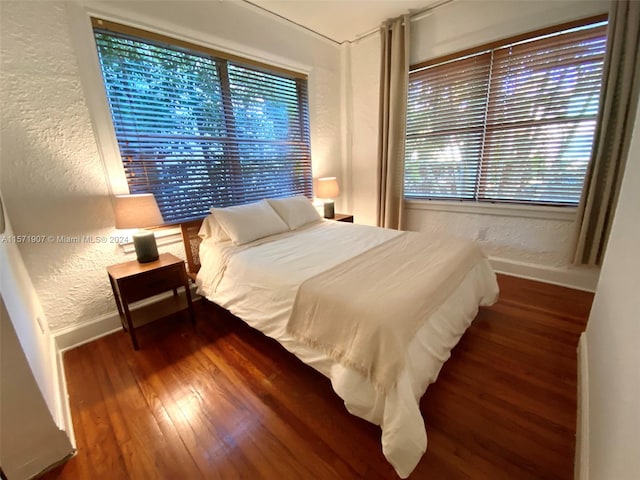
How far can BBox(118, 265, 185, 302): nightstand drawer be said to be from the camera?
1805 mm

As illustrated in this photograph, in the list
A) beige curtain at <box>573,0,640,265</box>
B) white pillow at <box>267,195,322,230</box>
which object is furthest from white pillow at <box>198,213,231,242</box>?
beige curtain at <box>573,0,640,265</box>

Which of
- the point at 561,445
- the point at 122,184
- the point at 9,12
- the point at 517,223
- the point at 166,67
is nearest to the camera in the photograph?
the point at 561,445

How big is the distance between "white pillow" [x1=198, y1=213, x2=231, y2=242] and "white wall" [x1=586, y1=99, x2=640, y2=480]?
227 cm

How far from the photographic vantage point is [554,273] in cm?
261

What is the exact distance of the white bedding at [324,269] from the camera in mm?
1060

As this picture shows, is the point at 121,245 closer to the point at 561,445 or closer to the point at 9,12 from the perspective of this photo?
the point at 9,12

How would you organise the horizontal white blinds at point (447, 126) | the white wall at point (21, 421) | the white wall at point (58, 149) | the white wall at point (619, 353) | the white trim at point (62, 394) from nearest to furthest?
the white wall at point (619, 353) → the white wall at point (21, 421) → the white trim at point (62, 394) → the white wall at point (58, 149) → the horizontal white blinds at point (447, 126)

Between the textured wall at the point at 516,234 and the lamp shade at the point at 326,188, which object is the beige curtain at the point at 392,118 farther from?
the lamp shade at the point at 326,188

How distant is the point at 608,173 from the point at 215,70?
337 centimetres

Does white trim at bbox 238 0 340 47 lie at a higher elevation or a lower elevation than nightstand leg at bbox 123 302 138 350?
higher

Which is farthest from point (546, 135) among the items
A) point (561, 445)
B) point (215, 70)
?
point (215, 70)

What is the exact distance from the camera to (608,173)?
2117mm

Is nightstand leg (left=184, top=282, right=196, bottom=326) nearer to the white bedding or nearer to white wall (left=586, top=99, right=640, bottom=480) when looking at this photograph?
the white bedding

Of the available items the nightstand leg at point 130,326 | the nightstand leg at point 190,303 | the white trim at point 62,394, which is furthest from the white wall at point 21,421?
the nightstand leg at point 190,303
